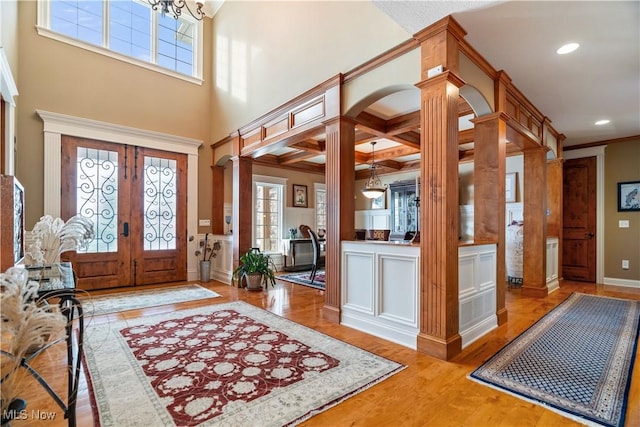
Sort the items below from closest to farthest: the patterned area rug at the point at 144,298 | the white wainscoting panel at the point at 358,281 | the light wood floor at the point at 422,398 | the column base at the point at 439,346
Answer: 1. the light wood floor at the point at 422,398
2. the column base at the point at 439,346
3. the white wainscoting panel at the point at 358,281
4. the patterned area rug at the point at 144,298

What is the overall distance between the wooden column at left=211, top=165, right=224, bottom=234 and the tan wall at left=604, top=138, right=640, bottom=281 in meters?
7.27

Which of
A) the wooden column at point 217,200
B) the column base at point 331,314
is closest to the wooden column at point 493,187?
the column base at point 331,314

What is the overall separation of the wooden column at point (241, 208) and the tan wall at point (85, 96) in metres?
1.24

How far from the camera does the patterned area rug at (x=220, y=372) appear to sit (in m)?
1.69

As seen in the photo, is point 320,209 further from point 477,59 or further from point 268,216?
point 477,59

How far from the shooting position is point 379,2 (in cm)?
225

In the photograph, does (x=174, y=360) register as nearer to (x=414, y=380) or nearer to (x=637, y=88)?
(x=414, y=380)

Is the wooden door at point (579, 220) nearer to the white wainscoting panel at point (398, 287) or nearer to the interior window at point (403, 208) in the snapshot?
the interior window at point (403, 208)

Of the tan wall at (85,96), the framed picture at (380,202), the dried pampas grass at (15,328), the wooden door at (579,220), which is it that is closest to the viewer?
the dried pampas grass at (15,328)

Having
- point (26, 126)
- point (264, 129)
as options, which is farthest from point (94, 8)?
point (264, 129)

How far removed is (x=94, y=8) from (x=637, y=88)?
311 inches

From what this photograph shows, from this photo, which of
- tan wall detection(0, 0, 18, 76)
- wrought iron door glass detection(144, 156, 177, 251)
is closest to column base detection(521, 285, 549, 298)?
wrought iron door glass detection(144, 156, 177, 251)

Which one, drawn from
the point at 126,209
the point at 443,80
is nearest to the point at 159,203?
the point at 126,209

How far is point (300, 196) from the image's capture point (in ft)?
25.9
